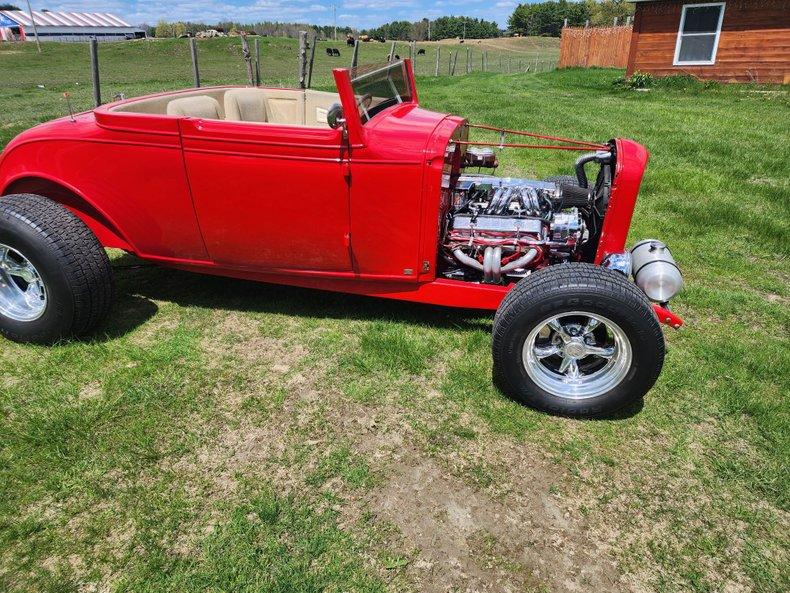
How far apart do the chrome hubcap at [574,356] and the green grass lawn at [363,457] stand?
192mm

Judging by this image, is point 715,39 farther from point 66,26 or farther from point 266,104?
point 66,26

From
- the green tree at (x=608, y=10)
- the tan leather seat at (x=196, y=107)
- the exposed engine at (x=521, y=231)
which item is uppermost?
the green tree at (x=608, y=10)

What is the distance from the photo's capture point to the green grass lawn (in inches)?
83.3

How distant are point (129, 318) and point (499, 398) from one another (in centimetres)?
254

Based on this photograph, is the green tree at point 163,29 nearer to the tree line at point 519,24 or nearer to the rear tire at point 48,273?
the tree line at point 519,24

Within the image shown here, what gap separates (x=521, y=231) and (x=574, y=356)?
861 millimetres

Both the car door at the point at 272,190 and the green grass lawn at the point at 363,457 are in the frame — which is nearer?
the green grass lawn at the point at 363,457

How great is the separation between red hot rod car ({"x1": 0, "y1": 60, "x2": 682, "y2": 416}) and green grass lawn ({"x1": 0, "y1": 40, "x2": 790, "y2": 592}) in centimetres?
32

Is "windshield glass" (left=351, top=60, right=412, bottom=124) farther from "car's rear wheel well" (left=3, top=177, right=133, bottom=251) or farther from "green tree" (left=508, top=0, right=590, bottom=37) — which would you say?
"green tree" (left=508, top=0, right=590, bottom=37)

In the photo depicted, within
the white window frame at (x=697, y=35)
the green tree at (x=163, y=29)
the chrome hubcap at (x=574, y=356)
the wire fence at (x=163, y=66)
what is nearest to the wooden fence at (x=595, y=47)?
the wire fence at (x=163, y=66)

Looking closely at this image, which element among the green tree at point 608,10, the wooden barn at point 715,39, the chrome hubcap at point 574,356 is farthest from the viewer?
the green tree at point 608,10

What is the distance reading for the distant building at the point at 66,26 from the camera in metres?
64.8

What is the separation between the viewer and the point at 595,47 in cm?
2388

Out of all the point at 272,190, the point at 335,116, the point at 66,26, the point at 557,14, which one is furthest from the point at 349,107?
the point at 557,14
